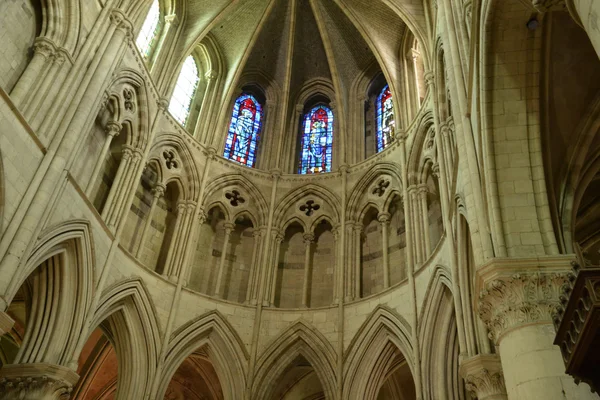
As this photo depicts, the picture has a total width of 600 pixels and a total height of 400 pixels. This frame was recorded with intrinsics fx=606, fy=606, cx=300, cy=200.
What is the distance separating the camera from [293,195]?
17094 mm

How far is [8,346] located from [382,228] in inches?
421

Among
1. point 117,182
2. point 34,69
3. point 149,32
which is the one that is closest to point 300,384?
point 117,182

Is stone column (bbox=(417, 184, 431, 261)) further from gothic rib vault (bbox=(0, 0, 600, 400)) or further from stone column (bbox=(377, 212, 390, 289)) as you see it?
stone column (bbox=(377, 212, 390, 289))

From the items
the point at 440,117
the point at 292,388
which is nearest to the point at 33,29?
the point at 440,117

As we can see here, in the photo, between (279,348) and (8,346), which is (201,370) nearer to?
(279,348)

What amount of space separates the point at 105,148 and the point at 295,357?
6.46 m

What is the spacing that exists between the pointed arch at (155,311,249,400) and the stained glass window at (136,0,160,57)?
7080 millimetres

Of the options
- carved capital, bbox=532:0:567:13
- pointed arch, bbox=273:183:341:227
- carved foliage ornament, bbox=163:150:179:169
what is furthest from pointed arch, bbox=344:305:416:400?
carved capital, bbox=532:0:567:13

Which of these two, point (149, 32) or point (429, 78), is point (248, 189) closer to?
point (149, 32)

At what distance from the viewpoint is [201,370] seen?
53.3 feet

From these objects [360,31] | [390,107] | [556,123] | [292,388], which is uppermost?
[360,31]

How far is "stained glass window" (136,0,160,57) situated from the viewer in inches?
626

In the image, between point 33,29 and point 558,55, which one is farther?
point 33,29

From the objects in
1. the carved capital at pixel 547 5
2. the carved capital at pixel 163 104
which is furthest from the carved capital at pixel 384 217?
the carved capital at pixel 547 5
